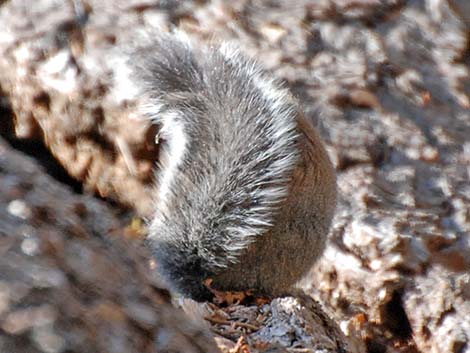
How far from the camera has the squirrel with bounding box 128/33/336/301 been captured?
2.41 metres

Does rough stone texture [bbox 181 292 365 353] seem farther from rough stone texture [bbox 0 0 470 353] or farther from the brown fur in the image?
rough stone texture [bbox 0 0 470 353]

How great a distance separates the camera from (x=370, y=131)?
3.45m

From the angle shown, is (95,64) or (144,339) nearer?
(144,339)

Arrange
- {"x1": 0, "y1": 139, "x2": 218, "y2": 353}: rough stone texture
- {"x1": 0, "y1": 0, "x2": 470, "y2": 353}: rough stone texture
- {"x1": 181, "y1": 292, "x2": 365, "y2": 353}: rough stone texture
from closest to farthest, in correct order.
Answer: {"x1": 0, "y1": 139, "x2": 218, "y2": 353}: rough stone texture
{"x1": 181, "y1": 292, "x2": 365, "y2": 353}: rough stone texture
{"x1": 0, "y1": 0, "x2": 470, "y2": 353}: rough stone texture

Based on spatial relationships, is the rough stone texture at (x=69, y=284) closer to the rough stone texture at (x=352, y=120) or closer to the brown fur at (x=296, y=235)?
the brown fur at (x=296, y=235)

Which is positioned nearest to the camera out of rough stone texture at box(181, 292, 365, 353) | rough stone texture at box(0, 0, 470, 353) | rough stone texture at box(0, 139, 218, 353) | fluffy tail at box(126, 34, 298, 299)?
rough stone texture at box(0, 139, 218, 353)

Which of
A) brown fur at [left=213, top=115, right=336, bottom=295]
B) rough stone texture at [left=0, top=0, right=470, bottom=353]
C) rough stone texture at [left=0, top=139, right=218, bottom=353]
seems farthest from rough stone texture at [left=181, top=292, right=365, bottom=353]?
rough stone texture at [left=0, top=139, right=218, bottom=353]

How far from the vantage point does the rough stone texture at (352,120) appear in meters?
3.12

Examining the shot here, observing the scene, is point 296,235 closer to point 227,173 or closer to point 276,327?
point 227,173

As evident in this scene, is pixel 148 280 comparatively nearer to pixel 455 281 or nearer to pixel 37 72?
pixel 455 281

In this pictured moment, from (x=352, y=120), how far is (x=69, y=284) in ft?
8.59

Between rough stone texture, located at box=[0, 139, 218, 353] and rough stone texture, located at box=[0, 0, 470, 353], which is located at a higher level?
rough stone texture, located at box=[0, 139, 218, 353]

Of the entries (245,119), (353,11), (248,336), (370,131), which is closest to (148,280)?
(248,336)

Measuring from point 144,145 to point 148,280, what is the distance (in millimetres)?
2260
